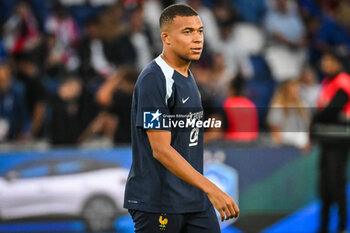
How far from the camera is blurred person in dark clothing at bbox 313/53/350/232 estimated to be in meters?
7.80

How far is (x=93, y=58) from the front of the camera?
387 inches

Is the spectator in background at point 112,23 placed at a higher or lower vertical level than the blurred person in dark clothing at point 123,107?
higher

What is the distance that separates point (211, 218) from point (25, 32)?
24.6 ft

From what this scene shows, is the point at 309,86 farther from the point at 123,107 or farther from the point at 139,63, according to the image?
the point at 123,107

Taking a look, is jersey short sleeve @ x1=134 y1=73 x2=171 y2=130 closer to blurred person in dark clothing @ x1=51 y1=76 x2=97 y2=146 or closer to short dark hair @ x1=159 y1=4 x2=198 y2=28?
short dark hair @ x1=159 y1=4 x2=198 y2=28

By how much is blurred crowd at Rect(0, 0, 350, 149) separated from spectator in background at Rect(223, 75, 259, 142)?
1 centimetres

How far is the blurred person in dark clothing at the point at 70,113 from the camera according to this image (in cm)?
823

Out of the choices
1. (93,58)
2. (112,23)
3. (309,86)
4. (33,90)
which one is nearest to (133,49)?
(93,58)

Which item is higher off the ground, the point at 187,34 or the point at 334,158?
the point at 187,34

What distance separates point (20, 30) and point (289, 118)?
4967 mm

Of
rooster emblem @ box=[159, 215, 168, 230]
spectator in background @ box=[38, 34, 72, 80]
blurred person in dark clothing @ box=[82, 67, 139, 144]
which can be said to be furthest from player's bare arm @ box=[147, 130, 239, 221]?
spectator in background @ box=[38, 34, 72, 80]

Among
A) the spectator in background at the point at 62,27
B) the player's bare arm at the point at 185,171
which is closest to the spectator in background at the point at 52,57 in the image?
the spectator in background at the point at 62,27

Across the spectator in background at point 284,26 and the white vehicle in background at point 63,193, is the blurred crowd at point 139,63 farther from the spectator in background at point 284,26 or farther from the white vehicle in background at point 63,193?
the white vehicle in background at point 63,193

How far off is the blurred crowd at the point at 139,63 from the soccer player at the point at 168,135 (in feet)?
12.3
